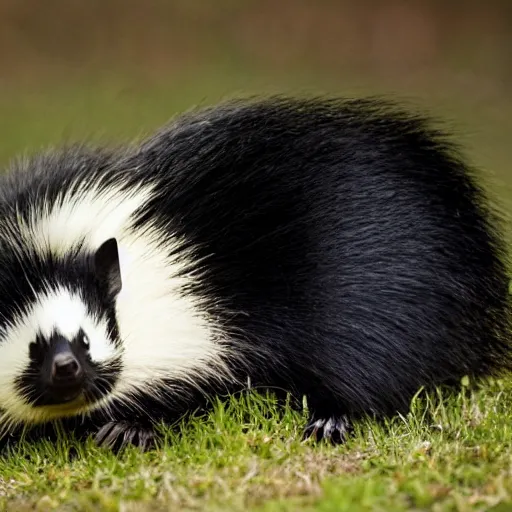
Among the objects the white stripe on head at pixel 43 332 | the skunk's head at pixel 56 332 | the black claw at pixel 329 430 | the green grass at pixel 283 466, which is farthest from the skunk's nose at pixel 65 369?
the black claw at pixel 329 430

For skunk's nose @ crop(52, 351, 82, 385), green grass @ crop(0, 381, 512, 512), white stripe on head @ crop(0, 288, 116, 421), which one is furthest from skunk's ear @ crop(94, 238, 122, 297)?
green grass @ crop(0, 381, 512, 512)

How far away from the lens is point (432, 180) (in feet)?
18.8

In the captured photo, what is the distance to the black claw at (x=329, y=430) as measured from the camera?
5117 mm

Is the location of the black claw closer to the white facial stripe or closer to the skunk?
the skunk

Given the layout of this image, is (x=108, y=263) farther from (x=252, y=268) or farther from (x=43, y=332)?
(x=252, y=268)

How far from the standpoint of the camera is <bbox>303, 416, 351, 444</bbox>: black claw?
512 cm

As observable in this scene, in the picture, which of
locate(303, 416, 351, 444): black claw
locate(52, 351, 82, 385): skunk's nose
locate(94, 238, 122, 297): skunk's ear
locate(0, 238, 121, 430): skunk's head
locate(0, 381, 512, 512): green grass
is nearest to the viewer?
locate(0, 381, 512, 512): green grass

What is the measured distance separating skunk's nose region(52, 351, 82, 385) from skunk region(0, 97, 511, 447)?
0.43ft

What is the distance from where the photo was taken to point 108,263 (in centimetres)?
499

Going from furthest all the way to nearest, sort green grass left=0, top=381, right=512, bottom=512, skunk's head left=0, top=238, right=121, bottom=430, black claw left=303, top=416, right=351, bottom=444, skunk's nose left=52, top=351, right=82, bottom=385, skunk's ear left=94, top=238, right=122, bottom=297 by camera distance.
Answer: black claw left=303, top=416, right=351, bottom=444 → skunk's ear left=94, top=238, right=122, bottom=297 → skunk's head left=0, top=238, right=121, bottom=430 → skunk's nose left=52, top=351, right=82, bottom=385 → green grass left=0, top=381, right=512, bottom=512

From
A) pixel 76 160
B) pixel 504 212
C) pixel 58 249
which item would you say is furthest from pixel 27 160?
pixel 504 212

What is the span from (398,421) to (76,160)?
83.3 inches

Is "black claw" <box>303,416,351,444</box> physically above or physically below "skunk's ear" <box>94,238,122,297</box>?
below

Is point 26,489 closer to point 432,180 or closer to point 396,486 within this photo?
point 396,486
